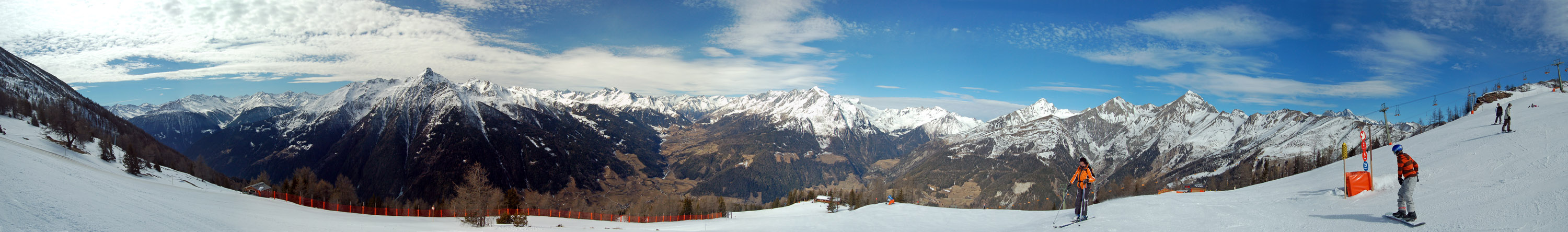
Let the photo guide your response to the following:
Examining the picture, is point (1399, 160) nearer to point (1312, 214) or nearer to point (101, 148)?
point (1312, 214)

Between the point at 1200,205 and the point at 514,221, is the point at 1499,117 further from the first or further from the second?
the point at 514,221

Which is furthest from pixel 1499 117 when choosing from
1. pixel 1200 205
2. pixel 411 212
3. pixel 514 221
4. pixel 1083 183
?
pixel 411 212

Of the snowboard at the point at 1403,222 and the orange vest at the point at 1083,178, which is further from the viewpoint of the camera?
the orange vest at the point at 1083,178

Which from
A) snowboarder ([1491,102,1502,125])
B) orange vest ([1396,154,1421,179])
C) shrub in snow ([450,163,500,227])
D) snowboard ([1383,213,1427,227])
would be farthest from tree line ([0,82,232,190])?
snowboarder ([1491,102,1502,125])

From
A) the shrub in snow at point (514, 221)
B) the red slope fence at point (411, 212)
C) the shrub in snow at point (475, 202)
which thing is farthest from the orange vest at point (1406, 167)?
the shrub in snow at point (475, 202)

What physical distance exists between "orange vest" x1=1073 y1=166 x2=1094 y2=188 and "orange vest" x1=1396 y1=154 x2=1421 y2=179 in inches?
248

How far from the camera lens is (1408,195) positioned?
11477 millimetres

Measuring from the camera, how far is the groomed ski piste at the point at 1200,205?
1217 cm

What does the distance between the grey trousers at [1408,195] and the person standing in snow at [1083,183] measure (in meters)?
6.14

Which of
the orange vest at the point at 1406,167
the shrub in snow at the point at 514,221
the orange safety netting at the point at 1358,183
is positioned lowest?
the shrub in snow at the point at 514,221

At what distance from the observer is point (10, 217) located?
44.8ft

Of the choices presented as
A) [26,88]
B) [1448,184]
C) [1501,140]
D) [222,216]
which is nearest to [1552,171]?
[1448,184]

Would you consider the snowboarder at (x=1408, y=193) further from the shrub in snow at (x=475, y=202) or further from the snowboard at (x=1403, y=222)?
the shrub in snow at (x=475, y=202)

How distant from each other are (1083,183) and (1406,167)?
6.60 m
